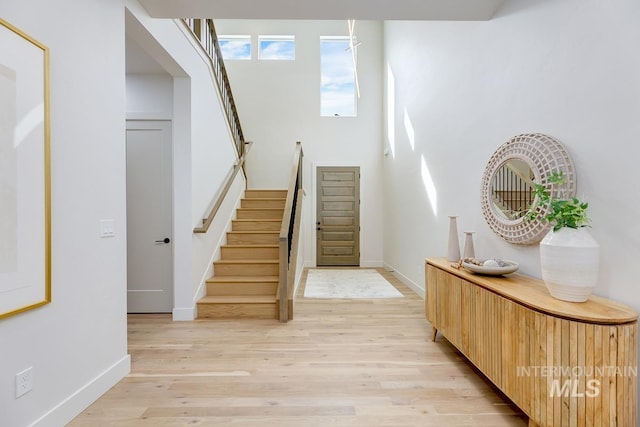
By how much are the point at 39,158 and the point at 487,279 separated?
2.72 metres

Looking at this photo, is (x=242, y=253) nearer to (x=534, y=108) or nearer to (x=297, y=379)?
(x=297, y=379)

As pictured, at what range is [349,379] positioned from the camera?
2.25 metres

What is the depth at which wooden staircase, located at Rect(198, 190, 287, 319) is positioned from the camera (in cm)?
350

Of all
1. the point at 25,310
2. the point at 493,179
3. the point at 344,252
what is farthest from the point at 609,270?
the point at 344,252

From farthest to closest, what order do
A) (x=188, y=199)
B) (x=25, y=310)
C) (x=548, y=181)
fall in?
(x=188, y=199), (x=548, y=181), (x=25, y=310)

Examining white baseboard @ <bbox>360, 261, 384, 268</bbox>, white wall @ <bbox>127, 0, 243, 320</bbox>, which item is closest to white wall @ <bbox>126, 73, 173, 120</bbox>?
white wall @ <bbox>127, 0, 243, 320</bbox>

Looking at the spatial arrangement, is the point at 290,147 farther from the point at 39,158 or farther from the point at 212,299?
the point at 39,158

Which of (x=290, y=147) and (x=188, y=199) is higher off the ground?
(x=290, y=147)

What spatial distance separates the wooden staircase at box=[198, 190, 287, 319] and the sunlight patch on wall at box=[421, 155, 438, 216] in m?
2.12

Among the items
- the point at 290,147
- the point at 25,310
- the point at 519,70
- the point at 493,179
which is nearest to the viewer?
the point at 25,310

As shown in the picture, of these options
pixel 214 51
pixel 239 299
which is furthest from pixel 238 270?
pixel 214 51

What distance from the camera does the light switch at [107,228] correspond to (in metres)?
2.09

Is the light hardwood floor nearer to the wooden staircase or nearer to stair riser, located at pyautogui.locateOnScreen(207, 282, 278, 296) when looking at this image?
the wooden staircase

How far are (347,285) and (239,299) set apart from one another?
6.38 feet
